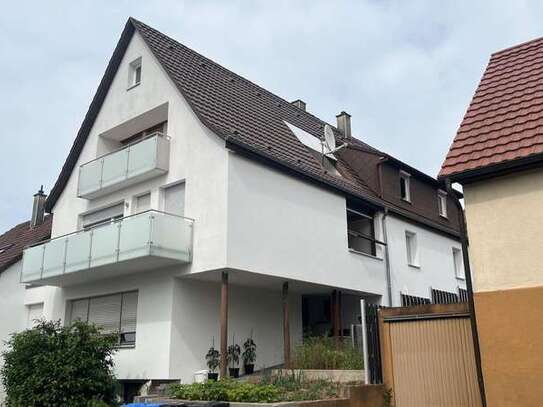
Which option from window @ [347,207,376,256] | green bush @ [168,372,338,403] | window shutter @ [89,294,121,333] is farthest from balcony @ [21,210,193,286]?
window @ [347,207,376,256]

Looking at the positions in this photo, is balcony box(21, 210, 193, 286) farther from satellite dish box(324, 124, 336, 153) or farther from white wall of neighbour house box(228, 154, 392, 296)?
satellite dish box(324, 124, 336, 153)

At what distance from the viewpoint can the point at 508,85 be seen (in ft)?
36.1

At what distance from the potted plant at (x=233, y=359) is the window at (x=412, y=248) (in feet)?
28.4

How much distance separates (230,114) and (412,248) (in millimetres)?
9280

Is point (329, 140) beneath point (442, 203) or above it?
above

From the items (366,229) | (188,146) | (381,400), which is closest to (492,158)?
(381,400)

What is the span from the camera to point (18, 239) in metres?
29.0

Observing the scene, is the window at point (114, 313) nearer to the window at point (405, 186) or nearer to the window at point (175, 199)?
the window at point (175, 199)

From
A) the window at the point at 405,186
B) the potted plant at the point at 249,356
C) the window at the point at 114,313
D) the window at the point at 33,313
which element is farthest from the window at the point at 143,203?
the window at the point at 405,186

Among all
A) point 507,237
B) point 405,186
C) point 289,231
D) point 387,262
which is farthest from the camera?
point 405,186

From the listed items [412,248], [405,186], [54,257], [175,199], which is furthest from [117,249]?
[405,186]

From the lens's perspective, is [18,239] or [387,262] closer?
[387,262]

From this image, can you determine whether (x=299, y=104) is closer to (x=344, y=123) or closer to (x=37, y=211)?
(x=344, y=123)

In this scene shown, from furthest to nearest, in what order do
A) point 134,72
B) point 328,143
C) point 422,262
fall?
point 422,262 → point 328,143 → point 134,72
